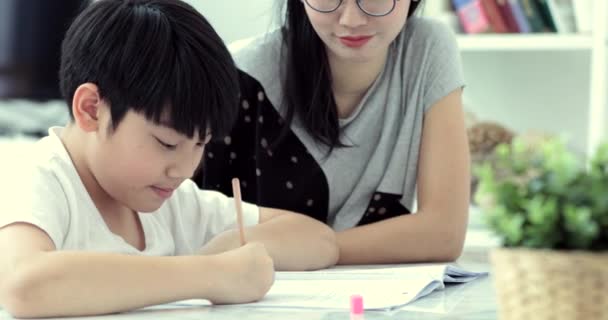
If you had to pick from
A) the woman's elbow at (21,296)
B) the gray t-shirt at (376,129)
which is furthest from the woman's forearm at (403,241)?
the woman's elbow at (21,296)

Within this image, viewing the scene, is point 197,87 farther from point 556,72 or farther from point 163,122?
point 556,72

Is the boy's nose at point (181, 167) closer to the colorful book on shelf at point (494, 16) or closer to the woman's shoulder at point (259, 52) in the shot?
the woman's shoulder at point (259, 52)

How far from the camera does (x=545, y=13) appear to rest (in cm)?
277

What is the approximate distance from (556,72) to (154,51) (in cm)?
194

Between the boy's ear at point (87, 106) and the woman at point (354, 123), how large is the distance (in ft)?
1.51

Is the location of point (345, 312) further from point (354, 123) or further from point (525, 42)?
point (525, 42)

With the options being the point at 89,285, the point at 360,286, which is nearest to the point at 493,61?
the point at 360,286

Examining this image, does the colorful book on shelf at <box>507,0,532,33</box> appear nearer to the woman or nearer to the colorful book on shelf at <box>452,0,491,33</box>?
the colorful book on shelf at <box>452,0,491,33</box>

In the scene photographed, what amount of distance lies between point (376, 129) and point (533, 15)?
1205mm

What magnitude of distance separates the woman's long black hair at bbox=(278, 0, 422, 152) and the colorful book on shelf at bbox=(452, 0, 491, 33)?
47.4 inches

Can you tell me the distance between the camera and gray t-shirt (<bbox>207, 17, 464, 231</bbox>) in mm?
1702

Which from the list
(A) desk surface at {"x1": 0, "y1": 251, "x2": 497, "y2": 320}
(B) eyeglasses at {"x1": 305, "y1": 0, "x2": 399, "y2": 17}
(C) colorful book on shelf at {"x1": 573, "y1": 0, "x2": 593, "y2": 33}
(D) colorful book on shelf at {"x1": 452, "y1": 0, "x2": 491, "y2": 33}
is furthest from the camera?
(D) colorful book on shelf at {"x1": 452, "y1": 0, "x2": 491, "y2": 33}

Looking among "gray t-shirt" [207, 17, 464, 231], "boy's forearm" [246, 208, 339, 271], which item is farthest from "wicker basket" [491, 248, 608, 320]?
"gray t-shirt" [207, 17, 464, 231]

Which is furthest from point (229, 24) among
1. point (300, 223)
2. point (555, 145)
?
point (555, 145)
